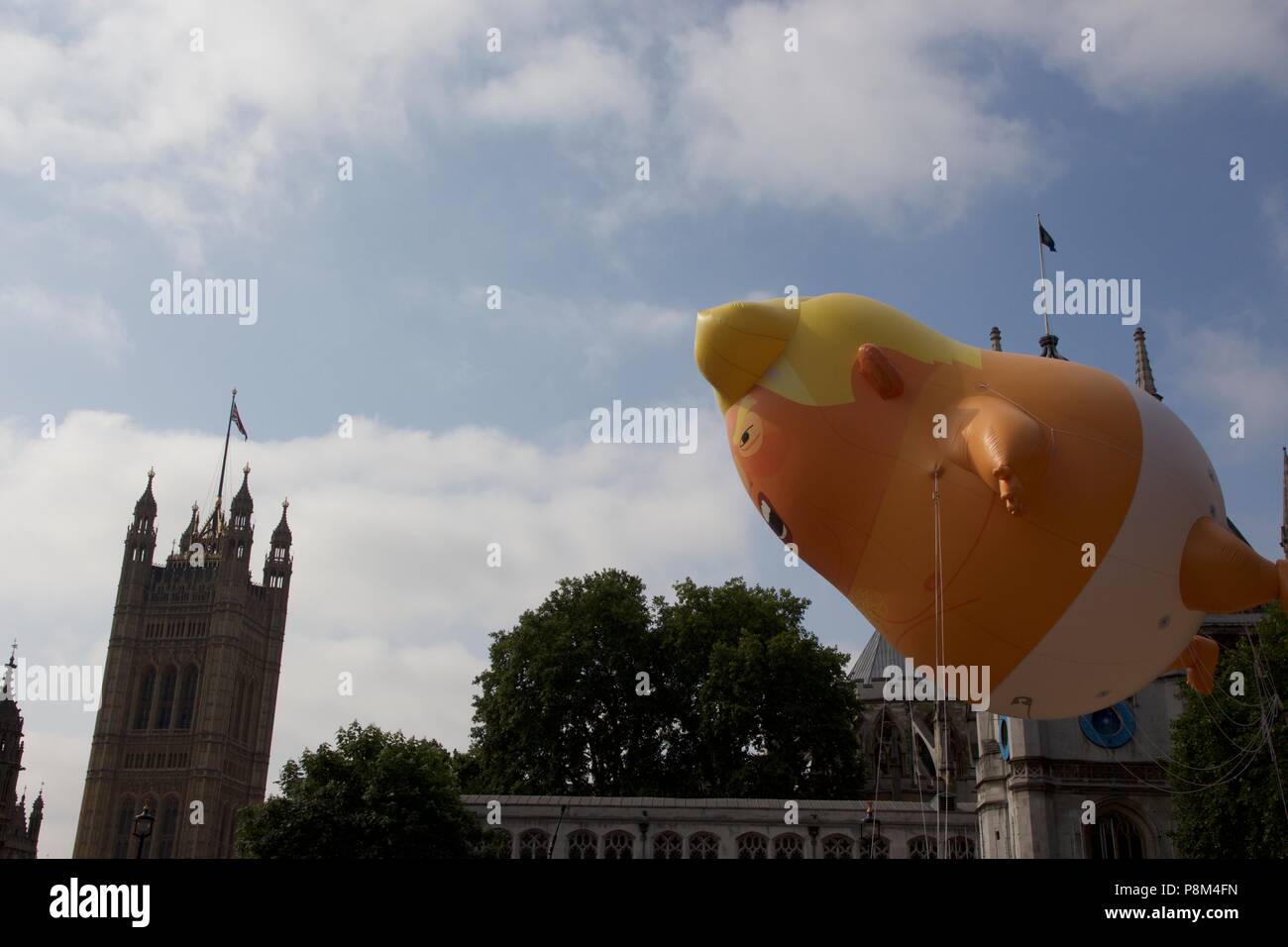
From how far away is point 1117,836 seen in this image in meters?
37.1

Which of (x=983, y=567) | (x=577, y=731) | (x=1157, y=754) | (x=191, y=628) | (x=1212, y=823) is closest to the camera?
(x=983, y=567)

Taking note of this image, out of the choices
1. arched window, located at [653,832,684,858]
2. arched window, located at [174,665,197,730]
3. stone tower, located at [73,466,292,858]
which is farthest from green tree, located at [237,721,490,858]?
arched window, located at [174,665,197,730]

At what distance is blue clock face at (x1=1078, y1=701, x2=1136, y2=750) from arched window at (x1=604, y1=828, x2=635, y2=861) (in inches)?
655

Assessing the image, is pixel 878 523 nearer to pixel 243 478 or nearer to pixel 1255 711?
pixel 1255 711

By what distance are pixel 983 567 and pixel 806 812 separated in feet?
96.7

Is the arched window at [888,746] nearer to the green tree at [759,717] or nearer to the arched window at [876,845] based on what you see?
the green tree at [759,717]

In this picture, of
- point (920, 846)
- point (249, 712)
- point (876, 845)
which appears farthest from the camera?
point (249, 712)

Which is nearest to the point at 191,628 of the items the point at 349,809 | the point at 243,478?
the point at 243,478

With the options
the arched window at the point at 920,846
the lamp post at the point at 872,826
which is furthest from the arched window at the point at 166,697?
the arched window at the point at 920,846

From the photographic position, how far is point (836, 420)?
16438 millimetres

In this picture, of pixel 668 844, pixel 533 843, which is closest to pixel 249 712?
pixel 533 843

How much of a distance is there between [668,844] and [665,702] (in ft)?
49.6

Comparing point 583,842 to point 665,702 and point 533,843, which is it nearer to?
point 533,843

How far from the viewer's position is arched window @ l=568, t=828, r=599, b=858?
139ft
